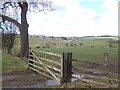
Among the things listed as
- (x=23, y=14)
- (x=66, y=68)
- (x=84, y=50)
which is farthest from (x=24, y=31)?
(x=84, y=50)

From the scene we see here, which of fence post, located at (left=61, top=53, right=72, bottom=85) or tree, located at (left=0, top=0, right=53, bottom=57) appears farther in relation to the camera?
tree, located at (left=0, top=0, right=53, bottom=57)

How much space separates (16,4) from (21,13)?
96 cm

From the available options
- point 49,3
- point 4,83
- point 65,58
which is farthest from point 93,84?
point 49,3

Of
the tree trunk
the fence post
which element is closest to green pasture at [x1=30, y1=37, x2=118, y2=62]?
the tree trunk

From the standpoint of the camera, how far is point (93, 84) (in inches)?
426

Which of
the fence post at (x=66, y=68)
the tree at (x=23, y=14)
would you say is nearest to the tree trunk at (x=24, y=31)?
the tree at (x=23, y=14)

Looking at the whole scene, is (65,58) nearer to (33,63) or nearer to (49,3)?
(33,63)

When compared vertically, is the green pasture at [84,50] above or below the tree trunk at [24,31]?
below

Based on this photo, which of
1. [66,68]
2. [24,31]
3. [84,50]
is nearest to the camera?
[66,68]

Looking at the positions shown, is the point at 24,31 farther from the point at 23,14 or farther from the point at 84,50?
the point at 84,50

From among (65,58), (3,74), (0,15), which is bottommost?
(3,74)

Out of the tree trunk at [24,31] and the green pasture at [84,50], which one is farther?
the green pasture at [84,50]

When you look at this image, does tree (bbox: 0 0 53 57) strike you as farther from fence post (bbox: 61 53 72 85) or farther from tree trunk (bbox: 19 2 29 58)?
fence post (bbox: 61 53 72 85)

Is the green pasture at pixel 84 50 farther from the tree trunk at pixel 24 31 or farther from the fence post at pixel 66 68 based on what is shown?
the fence post at pixel 66 68
